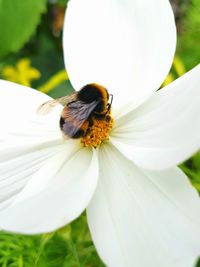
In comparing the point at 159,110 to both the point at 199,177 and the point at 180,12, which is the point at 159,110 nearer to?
the point at 199,177

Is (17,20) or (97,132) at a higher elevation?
(97,132)

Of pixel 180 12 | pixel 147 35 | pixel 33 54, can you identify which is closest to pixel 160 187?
pixel 147 35

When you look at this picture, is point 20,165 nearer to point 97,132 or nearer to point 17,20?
point 97,132

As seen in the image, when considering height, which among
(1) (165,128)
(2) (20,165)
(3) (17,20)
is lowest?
(3) (17,20)

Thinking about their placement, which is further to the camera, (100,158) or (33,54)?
(33,54)

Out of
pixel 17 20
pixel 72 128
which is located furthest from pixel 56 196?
pixel 17 20

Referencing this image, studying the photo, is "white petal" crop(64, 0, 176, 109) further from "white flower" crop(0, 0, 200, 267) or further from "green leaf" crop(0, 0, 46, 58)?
"green leaf" crop(0, 0, 46, 58)

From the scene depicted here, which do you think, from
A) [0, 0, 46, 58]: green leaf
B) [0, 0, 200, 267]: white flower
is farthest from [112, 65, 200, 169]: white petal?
[0, 0, 46, 58]: green leaf
